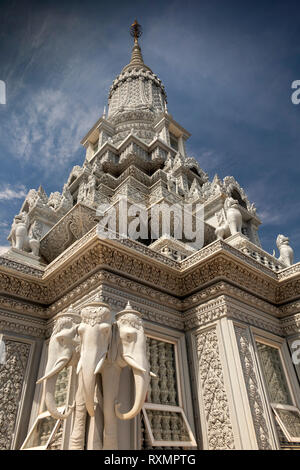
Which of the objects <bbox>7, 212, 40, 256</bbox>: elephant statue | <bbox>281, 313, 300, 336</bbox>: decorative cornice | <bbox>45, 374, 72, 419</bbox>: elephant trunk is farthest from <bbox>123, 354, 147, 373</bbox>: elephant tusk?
<bbox>7, 212, 40, 256</bbox>: elephant statue

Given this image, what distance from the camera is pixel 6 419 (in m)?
6.20

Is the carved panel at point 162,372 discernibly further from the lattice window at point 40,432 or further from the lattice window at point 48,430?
the lattice window at point 40,432

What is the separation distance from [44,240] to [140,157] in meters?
7.23

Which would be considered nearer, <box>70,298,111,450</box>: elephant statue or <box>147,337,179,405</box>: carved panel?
<box>70,298,111,450</box>: elephant statue

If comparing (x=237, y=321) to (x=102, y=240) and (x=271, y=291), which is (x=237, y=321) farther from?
(x=102, y=240)

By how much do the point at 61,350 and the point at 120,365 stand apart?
36.2 inches

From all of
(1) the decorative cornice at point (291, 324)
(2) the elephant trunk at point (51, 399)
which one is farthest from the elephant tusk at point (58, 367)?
(1) the decorative cornice at point (291, 324)

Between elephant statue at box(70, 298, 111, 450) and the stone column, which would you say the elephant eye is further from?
the stone column

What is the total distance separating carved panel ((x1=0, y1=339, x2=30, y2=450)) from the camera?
612 centimetres

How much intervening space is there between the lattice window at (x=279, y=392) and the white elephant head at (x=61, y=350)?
413 cm

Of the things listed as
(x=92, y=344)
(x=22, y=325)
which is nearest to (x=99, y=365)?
(x=92, y=344)

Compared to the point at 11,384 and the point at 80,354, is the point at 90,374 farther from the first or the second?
the point at 11,384

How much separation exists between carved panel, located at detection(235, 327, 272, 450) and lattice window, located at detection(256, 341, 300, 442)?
66 centimetres

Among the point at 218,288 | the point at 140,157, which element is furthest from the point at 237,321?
the point at 140,157
